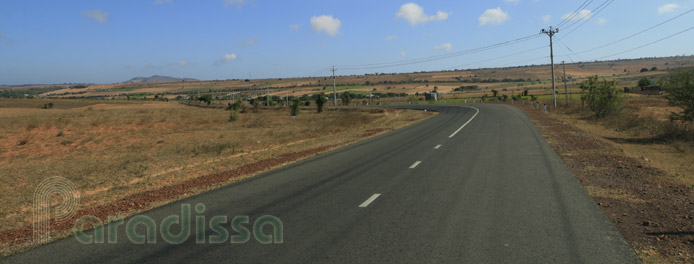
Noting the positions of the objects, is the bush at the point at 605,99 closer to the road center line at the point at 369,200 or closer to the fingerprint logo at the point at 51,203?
the road center line at the point at 369,200

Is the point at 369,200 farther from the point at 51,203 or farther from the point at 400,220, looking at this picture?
the point at 51,203

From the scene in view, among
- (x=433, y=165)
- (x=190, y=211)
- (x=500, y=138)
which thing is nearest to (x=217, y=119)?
(x=500, y=138)

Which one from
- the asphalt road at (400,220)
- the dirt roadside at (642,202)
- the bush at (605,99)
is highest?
the bush at (605,99)

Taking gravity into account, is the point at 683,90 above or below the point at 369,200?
above

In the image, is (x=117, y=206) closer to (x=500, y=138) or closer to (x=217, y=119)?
(x=500, y=138)

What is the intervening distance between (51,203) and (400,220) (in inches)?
360

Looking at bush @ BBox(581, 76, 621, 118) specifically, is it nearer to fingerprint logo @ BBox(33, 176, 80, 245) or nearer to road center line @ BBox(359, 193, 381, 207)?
road center line @ BBox(359, 193, 381, 207)

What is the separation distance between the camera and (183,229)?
7.75 meters

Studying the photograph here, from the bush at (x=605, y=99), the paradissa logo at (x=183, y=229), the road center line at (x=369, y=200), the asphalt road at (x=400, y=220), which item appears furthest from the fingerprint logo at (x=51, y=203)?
the bush at (x=605, y=99)

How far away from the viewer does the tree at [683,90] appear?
924 inches

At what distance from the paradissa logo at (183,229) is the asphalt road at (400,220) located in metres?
0.10

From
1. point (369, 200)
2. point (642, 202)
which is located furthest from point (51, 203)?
point (642, 202)

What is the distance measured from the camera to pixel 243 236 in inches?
284

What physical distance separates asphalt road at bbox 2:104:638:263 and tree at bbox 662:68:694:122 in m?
13.9
